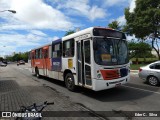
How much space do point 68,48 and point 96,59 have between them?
107 inches

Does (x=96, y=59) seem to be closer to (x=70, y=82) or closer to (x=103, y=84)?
(x=103, y=84)

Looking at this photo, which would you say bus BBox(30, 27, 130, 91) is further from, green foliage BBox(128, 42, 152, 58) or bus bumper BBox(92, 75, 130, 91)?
green foliage BBox(128, 42, 152, 58)

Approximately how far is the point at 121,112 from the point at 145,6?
85.4 ft

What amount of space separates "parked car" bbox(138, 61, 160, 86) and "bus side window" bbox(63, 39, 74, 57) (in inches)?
187

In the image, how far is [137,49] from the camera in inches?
2048

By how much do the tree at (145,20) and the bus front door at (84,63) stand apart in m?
21.0

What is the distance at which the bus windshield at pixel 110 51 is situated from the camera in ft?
27.5

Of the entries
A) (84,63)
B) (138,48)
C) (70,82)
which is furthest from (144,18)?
(138,48)

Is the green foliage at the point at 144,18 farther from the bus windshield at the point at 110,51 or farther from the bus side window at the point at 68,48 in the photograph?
the bus windshield at the point at 110,51

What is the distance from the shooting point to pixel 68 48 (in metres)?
10.6

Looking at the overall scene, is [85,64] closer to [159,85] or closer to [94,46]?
[94,46]

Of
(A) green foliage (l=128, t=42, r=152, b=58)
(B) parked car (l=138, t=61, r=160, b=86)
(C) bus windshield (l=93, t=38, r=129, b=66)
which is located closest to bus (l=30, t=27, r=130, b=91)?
(C) bus windshield (l=93, t=38, r=129, b=66)

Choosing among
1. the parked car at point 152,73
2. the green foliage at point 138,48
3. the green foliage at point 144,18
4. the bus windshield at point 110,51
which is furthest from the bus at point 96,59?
the green foliage at point 138,48

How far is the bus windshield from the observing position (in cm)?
839
